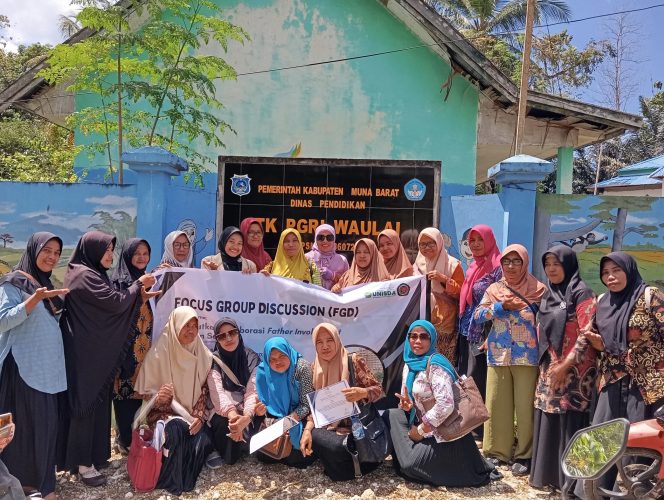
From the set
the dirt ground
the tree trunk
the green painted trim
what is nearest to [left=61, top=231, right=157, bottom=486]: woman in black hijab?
the dirt ground

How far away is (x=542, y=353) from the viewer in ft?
11.2

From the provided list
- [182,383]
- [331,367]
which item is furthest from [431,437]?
[182,383]

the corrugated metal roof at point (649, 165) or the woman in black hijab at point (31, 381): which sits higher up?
the corrugated metal roof at point (649, 165)

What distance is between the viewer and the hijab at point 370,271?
4.37 metres

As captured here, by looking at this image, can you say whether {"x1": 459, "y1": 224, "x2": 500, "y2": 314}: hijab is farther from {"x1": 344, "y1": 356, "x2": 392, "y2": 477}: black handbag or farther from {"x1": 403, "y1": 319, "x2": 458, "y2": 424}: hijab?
{"x1": 344, "y1": 356, "x2": 392, "y2": 477}: black handbag

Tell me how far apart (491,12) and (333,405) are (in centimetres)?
2208

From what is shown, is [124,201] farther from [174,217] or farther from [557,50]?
[557,50]

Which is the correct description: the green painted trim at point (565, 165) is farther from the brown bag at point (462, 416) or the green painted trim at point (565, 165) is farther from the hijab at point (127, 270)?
the hijab at point (127, 270)

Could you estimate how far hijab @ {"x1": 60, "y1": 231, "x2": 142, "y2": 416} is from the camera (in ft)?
10.8

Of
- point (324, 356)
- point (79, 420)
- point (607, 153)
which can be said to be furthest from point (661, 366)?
point (607, 153)

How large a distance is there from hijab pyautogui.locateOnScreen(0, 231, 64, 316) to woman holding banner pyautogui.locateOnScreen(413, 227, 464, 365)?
260 cm

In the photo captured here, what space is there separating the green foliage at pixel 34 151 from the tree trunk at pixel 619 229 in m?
7.63

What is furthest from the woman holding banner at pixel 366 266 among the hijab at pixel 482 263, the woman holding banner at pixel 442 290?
the hijab at pixel 482 263

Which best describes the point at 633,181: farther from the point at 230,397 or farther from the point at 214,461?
the point at 214,461
